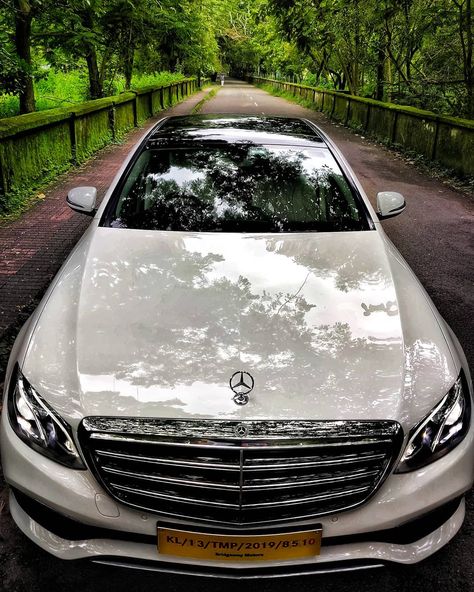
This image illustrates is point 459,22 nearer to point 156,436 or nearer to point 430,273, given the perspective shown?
point 430,273

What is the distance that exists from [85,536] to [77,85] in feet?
73.7

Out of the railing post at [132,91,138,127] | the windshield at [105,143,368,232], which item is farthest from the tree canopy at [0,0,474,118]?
the windshield at [105,143,368,232]

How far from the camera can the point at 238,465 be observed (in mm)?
1890

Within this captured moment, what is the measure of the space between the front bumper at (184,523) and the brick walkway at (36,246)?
2.45 meters

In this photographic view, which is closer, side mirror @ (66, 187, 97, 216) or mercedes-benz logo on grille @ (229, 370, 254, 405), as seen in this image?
mercedes-benz logo on grille @ (229, 370, 254, 405)

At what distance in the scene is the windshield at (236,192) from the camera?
324 cm

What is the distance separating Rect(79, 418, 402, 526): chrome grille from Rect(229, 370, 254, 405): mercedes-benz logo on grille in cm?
10

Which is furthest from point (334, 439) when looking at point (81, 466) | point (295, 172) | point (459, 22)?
point (459, 22)

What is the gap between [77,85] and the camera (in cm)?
2180

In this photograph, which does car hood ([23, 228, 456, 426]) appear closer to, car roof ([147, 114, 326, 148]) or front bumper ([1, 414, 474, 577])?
front bumper ([1, 414, 474, 577])

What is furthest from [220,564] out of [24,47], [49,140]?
[24,47]

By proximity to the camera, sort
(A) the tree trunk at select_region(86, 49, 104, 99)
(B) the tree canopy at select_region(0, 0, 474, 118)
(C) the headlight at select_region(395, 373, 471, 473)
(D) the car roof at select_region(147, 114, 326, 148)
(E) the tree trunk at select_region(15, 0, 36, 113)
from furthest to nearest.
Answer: (A) the tree trunk at select_region(86, 49, 104, 99) → (B) the tree canopy at select_region(0, 0, 474, 118) → (E) the tree trunk at select_region(15, 0, 36, 113) → (D) the car roof at select_region(147, 114, 326, 148) → (C) the headlight at select_region(395, 373, 471, 473)

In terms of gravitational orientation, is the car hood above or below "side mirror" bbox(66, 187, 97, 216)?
below

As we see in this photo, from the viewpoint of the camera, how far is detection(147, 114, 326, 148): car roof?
380 centimetres
